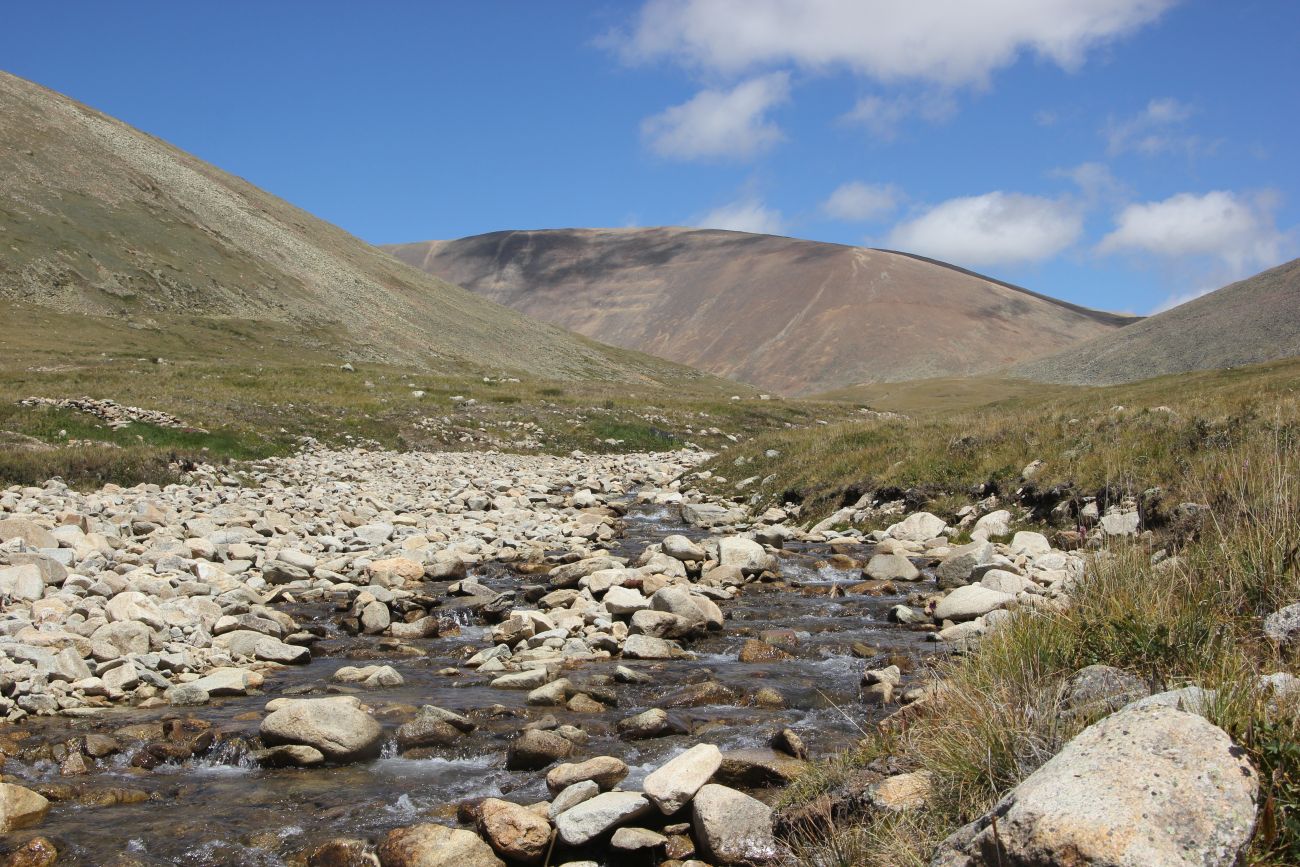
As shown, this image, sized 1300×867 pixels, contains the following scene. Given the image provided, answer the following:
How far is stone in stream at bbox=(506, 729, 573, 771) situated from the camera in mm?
7203

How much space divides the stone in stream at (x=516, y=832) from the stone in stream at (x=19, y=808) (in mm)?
3299

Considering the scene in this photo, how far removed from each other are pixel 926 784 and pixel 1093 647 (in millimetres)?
1503

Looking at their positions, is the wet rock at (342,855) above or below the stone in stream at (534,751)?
below

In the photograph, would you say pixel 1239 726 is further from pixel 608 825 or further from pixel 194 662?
pixel 194 662

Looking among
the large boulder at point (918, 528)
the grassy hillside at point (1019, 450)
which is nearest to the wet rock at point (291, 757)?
the grassy hillside at point (1019, 450)

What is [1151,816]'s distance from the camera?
3199mm

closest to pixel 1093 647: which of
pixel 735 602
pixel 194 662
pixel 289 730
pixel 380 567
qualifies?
pixel 289 730

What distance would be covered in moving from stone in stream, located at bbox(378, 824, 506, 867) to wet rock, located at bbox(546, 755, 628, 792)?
2.84ft

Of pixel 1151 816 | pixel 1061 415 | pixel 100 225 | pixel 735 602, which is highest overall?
pixel 100 225

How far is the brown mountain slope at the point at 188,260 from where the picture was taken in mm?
66438

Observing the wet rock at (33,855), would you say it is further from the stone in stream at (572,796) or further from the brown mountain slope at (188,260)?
the brown mountain slope at (188,260)

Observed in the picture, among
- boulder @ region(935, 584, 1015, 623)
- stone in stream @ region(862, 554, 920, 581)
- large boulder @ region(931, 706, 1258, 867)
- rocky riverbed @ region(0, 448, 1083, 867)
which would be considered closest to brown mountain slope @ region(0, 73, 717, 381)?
rocky riverbed @ region(0, 448, 1083, 867)

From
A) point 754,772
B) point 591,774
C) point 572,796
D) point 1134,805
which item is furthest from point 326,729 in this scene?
point 1134,805

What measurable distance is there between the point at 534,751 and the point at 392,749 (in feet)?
4.81
